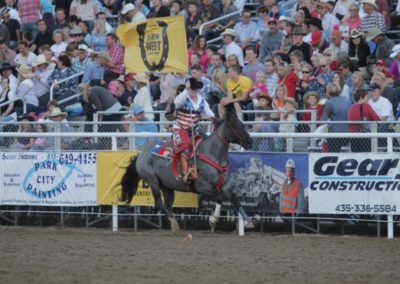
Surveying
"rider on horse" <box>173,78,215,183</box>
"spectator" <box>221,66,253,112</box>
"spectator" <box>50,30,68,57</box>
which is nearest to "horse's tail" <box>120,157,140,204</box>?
"rider on horse" <box>173,78,215,183</box>

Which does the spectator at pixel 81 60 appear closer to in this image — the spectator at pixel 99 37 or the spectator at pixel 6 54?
the spectator at pixel 99 37

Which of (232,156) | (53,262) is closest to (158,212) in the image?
(232,156)

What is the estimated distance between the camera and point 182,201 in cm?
1827

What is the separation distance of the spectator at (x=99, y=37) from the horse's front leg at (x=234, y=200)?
8.56 m

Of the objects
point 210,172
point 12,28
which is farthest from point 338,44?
point 12,28

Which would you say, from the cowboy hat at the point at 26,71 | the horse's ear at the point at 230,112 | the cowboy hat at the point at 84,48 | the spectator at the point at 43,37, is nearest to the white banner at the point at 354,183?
the horse's ear at the point at 230,112

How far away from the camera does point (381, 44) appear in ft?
67.4

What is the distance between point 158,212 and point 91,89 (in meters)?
4.02

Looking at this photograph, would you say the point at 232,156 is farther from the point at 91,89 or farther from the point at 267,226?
the point at 91,89

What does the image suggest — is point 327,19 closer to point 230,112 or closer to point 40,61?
point 230,112

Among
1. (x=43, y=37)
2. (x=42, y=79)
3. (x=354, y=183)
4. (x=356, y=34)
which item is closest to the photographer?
(x=354, y=183)

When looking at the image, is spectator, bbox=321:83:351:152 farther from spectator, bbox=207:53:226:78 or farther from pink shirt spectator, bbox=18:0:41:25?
pink shirt spectator, bbox=18:0:41:25

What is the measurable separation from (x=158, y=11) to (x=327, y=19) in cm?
458

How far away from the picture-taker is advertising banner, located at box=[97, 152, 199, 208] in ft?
60.1
